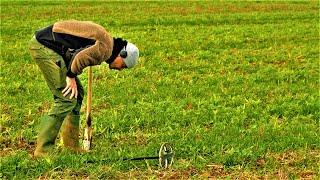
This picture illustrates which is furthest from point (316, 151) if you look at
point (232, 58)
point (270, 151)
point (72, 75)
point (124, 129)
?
point (232, 58)

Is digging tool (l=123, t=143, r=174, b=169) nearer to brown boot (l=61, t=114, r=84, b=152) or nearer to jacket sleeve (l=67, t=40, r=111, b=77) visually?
brown boot (l=61, t=114, r=84, b=152)

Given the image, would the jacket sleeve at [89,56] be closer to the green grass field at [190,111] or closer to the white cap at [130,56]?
the white cap at [130,56]

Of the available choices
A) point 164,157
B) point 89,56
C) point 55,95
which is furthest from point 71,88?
point 164,157

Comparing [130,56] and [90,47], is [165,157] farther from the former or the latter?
[90,47]

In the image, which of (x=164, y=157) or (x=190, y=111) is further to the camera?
(x=190, y=111)

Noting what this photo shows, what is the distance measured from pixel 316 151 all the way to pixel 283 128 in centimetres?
103

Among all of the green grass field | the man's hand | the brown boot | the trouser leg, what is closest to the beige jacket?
the man's hand

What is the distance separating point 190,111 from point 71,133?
2.78m

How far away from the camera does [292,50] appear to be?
17.1 meters

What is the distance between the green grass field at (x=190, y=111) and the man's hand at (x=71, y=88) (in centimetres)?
77

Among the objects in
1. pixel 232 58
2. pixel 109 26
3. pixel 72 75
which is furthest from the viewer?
pixel 109 26

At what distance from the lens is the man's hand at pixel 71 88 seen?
21.6ft

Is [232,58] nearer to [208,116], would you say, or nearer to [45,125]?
[208,116]

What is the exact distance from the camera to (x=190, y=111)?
9.47m
